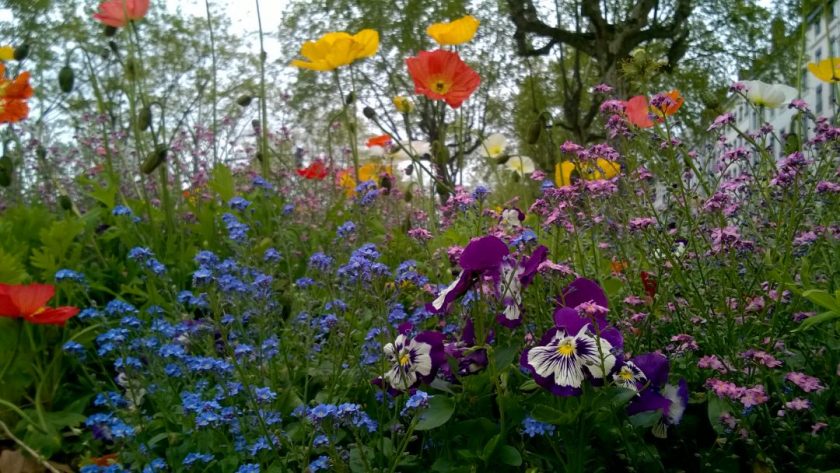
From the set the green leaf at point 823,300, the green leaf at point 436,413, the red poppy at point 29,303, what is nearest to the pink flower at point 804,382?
the green leaf at point 823,300

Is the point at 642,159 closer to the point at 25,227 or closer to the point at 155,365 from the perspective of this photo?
the point at 155,365

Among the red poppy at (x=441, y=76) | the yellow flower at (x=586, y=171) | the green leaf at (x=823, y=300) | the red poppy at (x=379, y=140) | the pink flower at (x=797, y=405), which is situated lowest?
the pink flower at (x=797, y=405)

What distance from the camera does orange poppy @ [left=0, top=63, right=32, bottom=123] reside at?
112 inches

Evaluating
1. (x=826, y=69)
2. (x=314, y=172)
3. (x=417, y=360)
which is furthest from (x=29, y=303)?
(x=826, y=69)

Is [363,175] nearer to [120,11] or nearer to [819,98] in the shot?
[120,11]

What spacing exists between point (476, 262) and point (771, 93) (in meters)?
1.59

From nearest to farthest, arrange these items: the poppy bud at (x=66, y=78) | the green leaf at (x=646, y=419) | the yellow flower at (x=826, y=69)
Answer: the green leaf at (x=646, y=419)
the yellow flower at (x=826, y=69)
the poppy bud at (x=66, y=78)

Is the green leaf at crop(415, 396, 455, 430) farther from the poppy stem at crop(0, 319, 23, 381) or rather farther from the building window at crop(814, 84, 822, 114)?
the building window at crop(814, 84, 822, 114)

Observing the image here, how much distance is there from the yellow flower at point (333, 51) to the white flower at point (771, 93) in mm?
1403

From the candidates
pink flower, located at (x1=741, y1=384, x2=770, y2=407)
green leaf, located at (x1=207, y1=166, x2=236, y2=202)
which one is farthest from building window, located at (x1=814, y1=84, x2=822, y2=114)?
pink flower, located at (x1=741, y1=384, x2=770, y2=407)

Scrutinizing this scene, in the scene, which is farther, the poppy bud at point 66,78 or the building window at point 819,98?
the building window at point 819,98

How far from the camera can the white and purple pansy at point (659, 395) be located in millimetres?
1505

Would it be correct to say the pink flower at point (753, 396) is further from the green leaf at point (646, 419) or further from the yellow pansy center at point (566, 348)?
the yellow pansy center at point (566, 348)

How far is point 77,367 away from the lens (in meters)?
2.53
